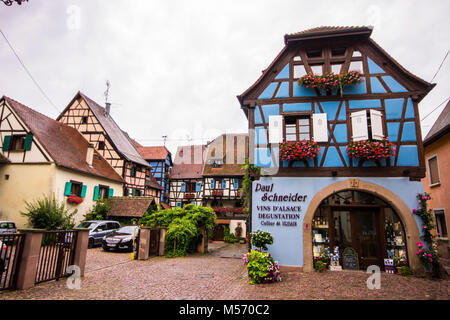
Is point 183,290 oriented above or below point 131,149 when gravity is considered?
below

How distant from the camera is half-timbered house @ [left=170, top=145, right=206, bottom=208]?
34.1 m

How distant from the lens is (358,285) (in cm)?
793

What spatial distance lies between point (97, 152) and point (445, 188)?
24.9 metres

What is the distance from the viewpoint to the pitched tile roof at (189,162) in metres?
35.3

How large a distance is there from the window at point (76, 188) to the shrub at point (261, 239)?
47.3 feet

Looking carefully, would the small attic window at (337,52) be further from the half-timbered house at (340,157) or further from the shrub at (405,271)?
the shrub at (405,271)

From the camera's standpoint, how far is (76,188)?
1953 centimetres

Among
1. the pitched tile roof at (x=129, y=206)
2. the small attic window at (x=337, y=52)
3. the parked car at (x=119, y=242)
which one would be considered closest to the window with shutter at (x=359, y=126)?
the small attic window at (x=337, y=52)

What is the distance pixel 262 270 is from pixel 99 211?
15781 mm

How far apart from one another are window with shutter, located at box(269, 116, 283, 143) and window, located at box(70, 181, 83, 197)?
1439 centimetres

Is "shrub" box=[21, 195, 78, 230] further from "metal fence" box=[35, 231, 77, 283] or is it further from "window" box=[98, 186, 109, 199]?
"metal fence" box=[35, 231, 77, 283]
